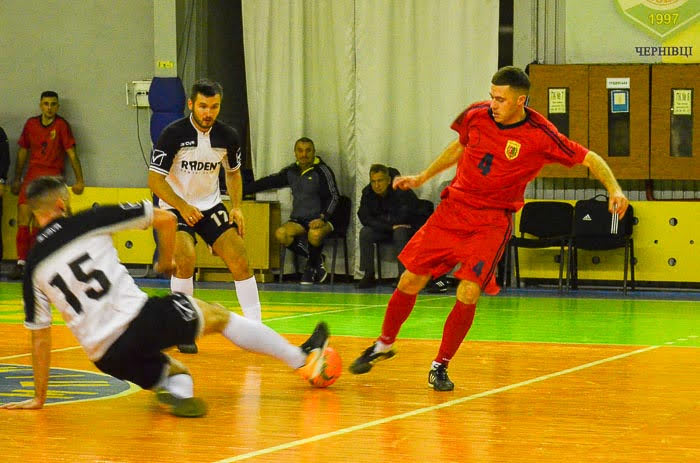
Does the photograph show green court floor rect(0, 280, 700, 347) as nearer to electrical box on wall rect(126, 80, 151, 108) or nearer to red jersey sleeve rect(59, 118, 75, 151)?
red jersey sleeve rect(59, 118, 75, 151)

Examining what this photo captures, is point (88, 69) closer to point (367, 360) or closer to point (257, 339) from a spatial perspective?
point (367, 360)

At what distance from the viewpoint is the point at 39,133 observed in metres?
16.6

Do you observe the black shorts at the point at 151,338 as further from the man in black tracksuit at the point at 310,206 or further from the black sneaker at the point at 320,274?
the black sneaker at the point at 320,274

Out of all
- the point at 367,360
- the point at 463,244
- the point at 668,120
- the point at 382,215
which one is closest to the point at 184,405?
the point at 367,360

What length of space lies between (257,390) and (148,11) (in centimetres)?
1112

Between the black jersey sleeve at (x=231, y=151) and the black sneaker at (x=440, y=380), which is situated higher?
the black jersey sleeve at (x=231, y=151)

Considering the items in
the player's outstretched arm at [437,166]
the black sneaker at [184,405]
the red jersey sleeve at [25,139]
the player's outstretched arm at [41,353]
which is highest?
the red jersey sleeve at [25,139]

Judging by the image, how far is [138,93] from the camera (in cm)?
1656

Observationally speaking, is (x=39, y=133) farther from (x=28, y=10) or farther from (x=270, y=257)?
(x=270, y=257)

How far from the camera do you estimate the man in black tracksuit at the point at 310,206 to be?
1533 centimetres

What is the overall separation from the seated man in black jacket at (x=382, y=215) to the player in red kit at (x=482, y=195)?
7.59m

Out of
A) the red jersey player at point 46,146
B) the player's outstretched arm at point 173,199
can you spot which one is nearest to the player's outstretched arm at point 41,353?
the player's outstretched arm at point 173,199

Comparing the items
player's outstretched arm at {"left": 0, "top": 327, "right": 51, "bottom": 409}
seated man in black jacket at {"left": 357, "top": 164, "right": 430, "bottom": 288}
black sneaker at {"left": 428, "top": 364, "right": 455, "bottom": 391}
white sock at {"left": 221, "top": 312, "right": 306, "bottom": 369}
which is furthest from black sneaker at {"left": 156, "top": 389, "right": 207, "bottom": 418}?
seated man in black jacket at {"left": 357, "top": 164, "right": 430, "bottom": 288}

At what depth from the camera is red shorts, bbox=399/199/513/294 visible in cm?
679
